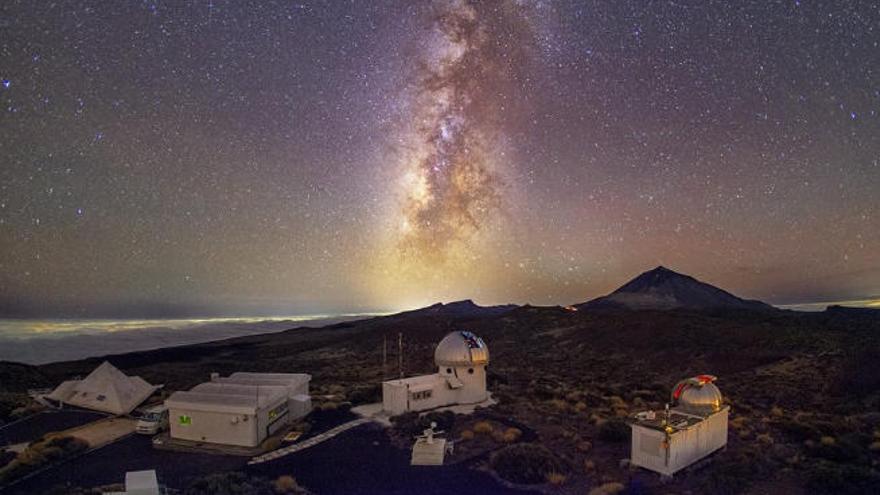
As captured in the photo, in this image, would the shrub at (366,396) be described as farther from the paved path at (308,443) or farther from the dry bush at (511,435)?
the dry bush at (511,435)

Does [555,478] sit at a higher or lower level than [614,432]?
lower

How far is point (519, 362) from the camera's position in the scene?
161 ft

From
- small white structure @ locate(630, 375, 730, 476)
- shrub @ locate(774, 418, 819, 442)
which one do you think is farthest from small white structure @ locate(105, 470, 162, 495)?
shrub @ locate(774, 418, 819, 442)

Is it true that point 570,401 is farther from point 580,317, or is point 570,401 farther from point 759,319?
point 580,317

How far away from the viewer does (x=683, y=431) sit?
47.9 ft

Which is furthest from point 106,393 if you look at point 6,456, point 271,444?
point 271,444

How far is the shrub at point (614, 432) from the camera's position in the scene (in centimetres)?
1781

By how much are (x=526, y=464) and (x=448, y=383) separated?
818 cm

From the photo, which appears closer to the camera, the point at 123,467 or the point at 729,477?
the point at 729,477

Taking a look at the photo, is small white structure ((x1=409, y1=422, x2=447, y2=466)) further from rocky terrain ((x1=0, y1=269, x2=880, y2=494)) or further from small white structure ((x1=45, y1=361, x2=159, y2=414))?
small white structure ((x1=45, y1=361, x2=159, y2=414))

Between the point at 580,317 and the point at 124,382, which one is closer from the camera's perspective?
the point at 124,382

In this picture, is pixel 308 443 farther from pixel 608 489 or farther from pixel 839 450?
pixel 839 450

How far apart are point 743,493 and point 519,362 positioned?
118 ft

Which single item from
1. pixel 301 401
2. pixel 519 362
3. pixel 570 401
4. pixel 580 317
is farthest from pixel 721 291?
pixel 301 401
